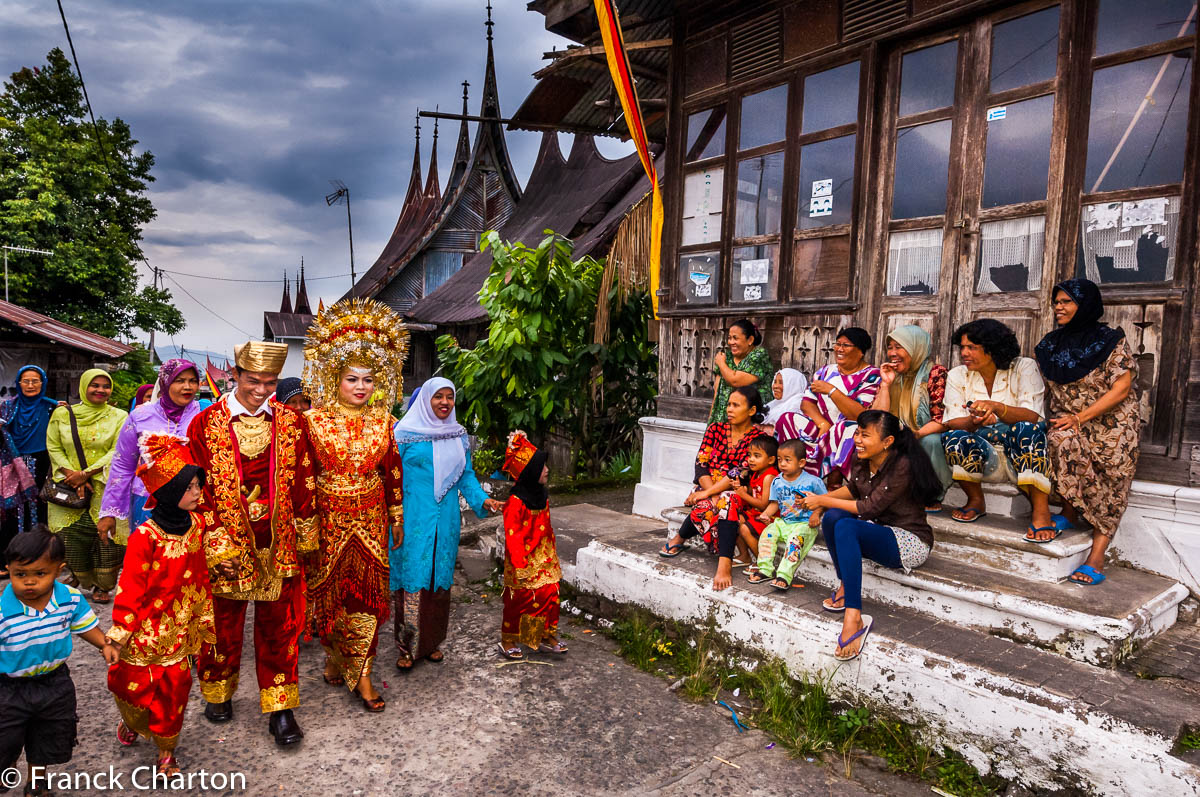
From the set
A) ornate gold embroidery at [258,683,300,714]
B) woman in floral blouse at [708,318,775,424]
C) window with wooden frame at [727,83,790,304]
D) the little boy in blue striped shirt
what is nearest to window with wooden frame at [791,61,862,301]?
window with wooden frame at [727,83,790,304]

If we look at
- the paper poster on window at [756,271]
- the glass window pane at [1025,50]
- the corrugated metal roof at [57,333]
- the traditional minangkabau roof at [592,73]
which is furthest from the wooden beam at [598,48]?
the corrugated metal roof at [57,333]

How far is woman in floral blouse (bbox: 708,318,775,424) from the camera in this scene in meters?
5.44

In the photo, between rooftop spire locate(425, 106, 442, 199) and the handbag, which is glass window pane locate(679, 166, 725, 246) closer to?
the handbag

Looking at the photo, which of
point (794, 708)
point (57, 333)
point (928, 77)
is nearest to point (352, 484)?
point (794, 708)

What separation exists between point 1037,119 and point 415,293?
1904 centimetres

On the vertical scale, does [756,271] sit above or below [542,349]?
above

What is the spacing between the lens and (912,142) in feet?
17.0

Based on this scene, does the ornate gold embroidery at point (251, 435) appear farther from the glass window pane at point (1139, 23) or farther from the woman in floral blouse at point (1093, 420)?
the glass window pane at point (1139, 23)

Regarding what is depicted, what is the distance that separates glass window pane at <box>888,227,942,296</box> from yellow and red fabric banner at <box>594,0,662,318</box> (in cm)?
234

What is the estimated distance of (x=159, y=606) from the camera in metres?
3.02

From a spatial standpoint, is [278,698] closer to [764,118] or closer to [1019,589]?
[1019,589]

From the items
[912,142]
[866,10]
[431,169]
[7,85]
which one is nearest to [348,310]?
[912,142]

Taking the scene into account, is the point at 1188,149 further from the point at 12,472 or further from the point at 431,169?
the point at 431,169

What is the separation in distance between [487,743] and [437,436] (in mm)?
1657
